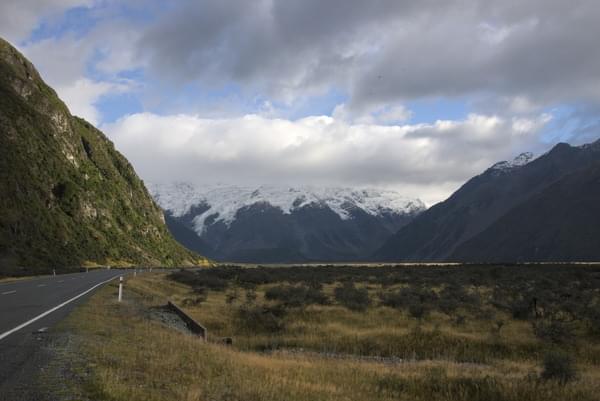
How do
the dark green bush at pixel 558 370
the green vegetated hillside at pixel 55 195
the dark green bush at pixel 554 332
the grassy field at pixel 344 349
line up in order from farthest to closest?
the green vegetated hillside at pixel 55 195 < the dark green bush at pixel 554 332 < the dark green bush at pixel 558 370 < the grassy field at pixel 344 349

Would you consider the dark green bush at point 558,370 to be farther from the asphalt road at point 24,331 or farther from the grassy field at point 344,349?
the asphalt road at point 24,331

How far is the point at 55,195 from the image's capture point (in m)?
89.3

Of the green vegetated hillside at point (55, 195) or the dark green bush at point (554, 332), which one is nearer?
the dark green bush at point (554, 332)

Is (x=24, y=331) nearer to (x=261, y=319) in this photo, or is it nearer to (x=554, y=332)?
(x=261, y=319)

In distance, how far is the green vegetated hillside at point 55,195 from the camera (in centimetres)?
7562

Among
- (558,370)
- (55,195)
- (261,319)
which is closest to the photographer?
(558,370)

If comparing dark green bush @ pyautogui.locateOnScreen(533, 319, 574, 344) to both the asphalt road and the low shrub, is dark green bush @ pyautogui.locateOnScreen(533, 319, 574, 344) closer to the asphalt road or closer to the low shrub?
the low shrub

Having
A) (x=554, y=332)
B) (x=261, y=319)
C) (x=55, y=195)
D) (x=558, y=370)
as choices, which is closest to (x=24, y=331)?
(x=261, y=319)

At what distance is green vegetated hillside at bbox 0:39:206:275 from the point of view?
248 ft

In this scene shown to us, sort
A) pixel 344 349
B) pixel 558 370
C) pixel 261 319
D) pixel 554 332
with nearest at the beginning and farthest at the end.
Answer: pixel 558 370
pixel 344 349
pixel 554 332
pixel 261 319

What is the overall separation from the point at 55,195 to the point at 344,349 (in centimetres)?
8146

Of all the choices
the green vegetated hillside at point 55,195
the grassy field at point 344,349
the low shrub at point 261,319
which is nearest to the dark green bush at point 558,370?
the grassy field at point 344,349

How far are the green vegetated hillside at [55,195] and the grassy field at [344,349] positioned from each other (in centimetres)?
4060

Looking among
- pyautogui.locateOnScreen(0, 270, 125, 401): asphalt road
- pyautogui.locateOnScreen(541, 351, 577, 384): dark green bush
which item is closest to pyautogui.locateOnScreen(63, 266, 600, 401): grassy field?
pyautogui.locateOnScreen(541, 351, 577, 384): dark green bush
